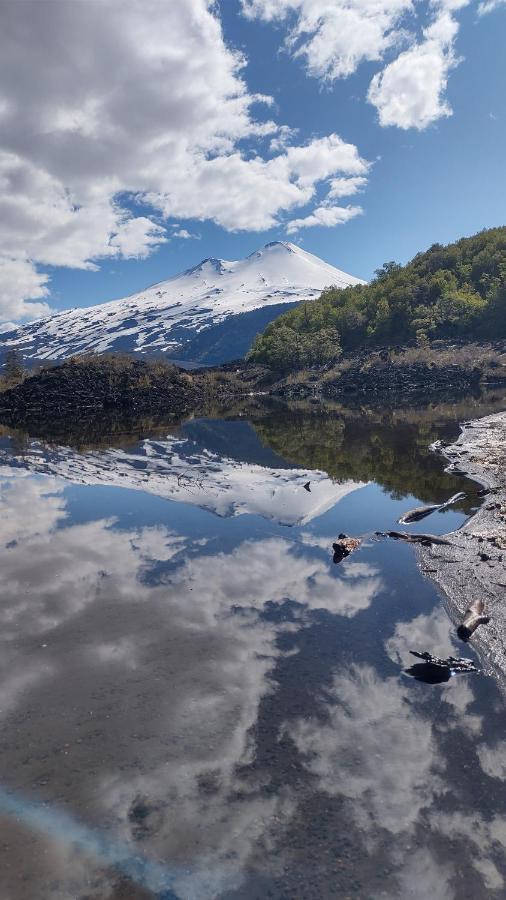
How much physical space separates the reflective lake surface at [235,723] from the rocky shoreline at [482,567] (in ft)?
1.72

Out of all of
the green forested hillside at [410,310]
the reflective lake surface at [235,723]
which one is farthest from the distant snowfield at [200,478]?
the green forested hillside at [410,310]

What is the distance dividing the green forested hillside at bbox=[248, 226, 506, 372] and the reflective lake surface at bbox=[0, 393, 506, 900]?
9150 centimetres

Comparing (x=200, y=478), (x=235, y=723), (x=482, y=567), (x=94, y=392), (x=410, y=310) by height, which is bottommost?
(x=482, y=567)

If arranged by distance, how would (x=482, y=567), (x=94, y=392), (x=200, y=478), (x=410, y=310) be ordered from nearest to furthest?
1. (x=482, y=567)
2. (x=200, y=478)
3. (x=94, y=392)
4. (x=410, y=310)

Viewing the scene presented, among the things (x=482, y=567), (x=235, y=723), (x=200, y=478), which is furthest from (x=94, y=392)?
(x=235, y=723)

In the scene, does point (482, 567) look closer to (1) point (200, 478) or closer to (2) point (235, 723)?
(2) point (235, 723)

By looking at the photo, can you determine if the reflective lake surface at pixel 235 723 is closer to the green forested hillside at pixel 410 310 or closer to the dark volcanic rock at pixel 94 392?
the dark volcanic rock at pixel 94 392

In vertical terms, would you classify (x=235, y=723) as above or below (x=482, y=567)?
above

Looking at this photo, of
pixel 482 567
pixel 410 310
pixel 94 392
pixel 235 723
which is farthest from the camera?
pixel 410 310


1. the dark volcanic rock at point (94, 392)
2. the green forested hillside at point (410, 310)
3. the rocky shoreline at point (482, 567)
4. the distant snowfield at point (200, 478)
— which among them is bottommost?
the rocky shoreline at point (482, 567)

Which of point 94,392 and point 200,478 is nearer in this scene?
point 200,478

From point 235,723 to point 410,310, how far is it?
11402cm

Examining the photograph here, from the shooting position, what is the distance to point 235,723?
792cm

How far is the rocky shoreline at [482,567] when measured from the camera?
10.0 meters
